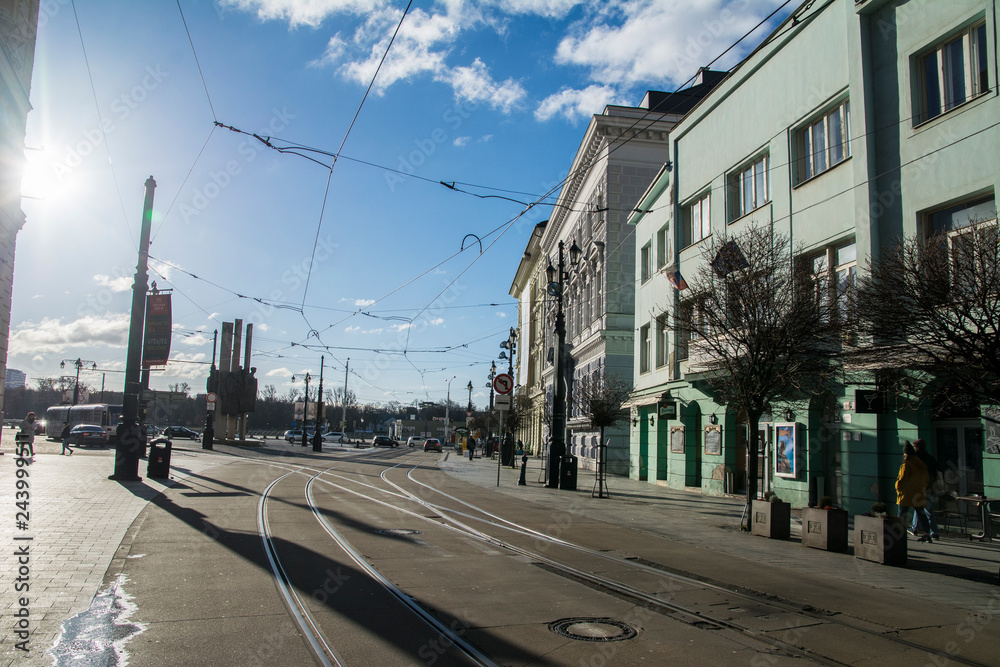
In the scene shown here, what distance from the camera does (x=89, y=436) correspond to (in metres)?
40.5

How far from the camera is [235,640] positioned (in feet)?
17.5

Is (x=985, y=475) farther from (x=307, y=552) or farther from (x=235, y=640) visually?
(x=235, y=640)

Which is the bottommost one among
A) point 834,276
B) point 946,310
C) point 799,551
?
point 799,551

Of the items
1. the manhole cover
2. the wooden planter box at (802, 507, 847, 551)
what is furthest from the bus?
the manhole cover

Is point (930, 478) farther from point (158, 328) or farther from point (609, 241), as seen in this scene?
point (158, 328)

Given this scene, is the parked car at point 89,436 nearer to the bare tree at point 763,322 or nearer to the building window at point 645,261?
the building window at point 645,261

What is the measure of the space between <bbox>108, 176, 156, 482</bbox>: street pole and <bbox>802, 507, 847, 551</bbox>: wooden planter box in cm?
1635

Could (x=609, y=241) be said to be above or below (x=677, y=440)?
above

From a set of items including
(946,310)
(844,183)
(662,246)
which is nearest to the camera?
(946,310)

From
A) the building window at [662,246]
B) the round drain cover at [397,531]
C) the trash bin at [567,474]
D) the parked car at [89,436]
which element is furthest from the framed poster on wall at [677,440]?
the parked car at [89,436]

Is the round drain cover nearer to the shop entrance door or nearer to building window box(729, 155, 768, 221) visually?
the shop entrance door

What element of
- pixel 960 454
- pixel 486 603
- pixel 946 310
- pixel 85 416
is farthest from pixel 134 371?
pixel 85 416

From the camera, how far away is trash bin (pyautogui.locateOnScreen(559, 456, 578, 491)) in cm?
2284

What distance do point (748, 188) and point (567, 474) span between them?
34.3 ft
